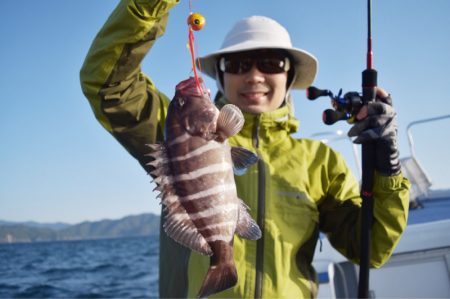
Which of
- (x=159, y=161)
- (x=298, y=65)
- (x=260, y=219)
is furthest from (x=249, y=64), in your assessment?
(x=159, y=161)

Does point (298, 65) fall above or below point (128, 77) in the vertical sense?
above

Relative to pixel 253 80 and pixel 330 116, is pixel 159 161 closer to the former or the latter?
pixel 330 116

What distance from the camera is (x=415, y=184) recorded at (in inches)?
269

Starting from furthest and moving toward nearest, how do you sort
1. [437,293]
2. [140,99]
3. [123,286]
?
[123,286] → [437,293] → [140,99]

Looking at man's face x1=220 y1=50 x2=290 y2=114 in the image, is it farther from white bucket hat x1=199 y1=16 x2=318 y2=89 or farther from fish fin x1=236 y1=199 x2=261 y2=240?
fish fin x1=236 y1=199 x2=261 y2=240

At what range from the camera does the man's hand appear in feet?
8.66

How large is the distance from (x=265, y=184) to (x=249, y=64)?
0.87 metres

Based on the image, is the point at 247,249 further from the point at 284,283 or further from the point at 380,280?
the point at 380,280

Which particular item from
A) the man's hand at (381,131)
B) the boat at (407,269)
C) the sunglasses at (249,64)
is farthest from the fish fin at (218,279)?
the boat at (407,269)

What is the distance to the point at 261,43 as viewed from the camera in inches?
123

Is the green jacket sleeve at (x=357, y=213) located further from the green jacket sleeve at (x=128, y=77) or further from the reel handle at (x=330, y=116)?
the green jacket sleeve at (x=128, y=77)

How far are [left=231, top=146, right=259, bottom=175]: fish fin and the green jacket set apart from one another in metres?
0.86

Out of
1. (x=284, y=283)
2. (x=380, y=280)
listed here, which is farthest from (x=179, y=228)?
(x=380, y=280)

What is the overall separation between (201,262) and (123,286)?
15.0 m
